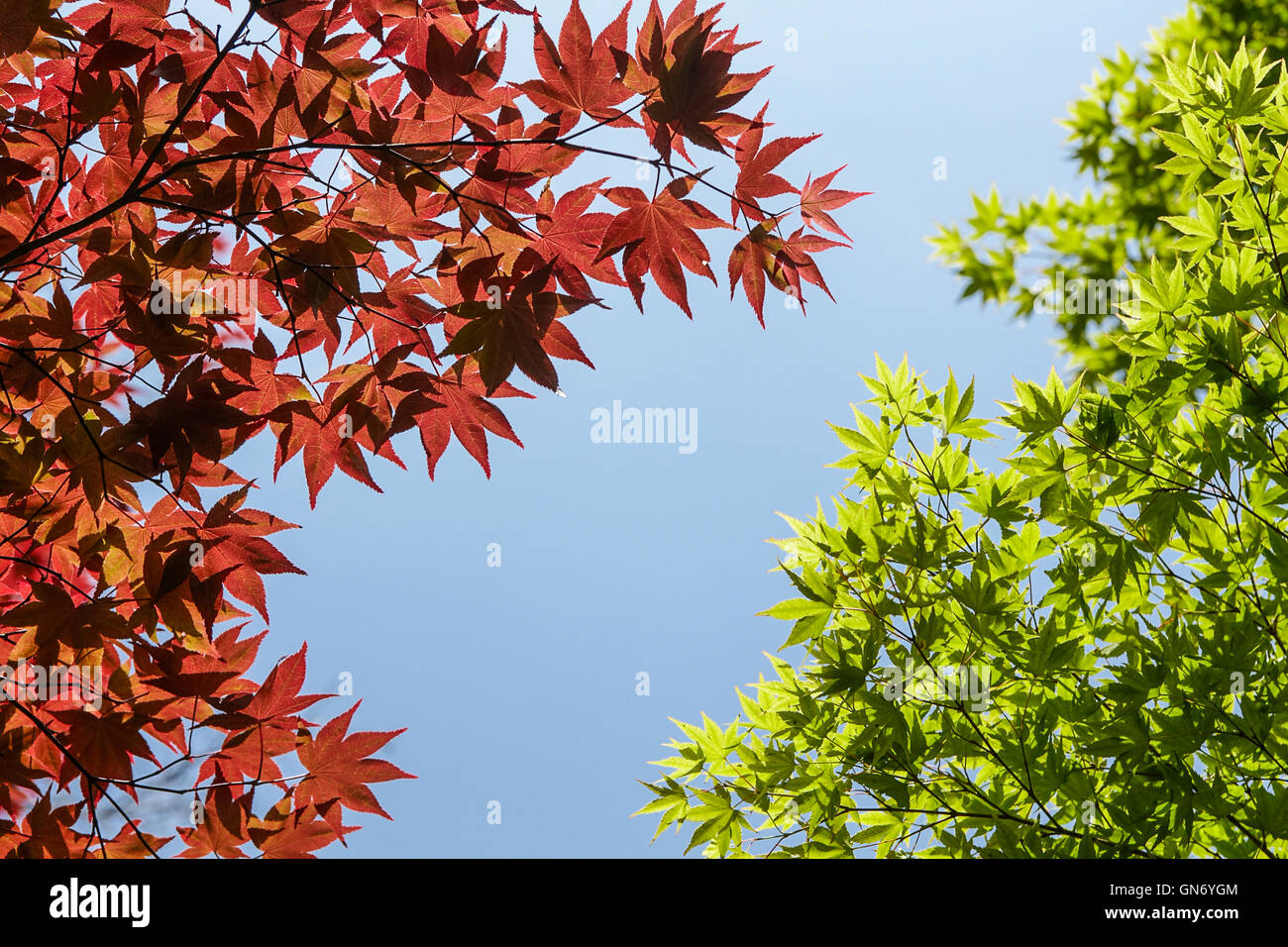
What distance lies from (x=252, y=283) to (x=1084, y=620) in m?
2.24

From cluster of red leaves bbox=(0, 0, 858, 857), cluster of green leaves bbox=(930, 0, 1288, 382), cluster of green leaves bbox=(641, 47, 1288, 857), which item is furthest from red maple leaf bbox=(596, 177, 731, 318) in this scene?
cluster of green leaves bbox=(930, 0, 1288, 382)

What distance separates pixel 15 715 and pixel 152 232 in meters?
1.06

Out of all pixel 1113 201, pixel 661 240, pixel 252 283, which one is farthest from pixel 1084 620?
pixel 1113 201

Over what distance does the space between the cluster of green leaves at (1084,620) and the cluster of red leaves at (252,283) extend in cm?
83

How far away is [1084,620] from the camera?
→ 211 centimetres

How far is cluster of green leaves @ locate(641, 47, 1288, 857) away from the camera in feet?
6.06

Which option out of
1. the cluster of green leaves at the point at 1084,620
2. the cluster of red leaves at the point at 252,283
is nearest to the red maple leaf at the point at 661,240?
the cluster of red leaves at the point at 252,283

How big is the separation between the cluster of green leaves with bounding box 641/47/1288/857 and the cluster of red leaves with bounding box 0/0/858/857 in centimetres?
83

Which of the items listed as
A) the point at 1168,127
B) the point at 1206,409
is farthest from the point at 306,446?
the point at 1168,127

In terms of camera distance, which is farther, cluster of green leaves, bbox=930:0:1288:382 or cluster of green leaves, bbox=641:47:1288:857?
cluster of green leaves, bbox=930:0:1288:382

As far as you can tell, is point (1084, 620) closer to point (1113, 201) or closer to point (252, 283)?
point (252, 283)

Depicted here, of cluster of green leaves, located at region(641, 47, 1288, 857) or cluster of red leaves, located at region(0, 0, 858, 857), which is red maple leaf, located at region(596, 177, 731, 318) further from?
cluster of green leaves, located at region(641, 47, 1288, 857)
